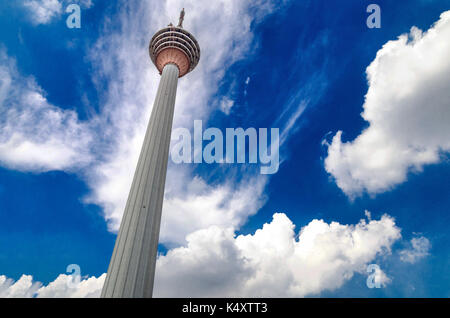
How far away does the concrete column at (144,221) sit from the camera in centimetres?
2338

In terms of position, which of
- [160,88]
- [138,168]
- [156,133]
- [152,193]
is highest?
[160,88]

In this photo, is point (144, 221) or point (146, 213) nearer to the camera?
point (144, 221)

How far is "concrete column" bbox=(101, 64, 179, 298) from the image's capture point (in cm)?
2338

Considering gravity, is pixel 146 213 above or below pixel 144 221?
above

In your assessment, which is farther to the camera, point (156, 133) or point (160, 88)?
point (160, 88)

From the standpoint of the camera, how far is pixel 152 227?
90.0 feet

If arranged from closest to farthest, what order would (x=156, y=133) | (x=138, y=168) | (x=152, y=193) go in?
(x=152, y=193) < (x=138, y=168) < (x=156, y=133)

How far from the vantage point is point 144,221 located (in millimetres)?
27031
